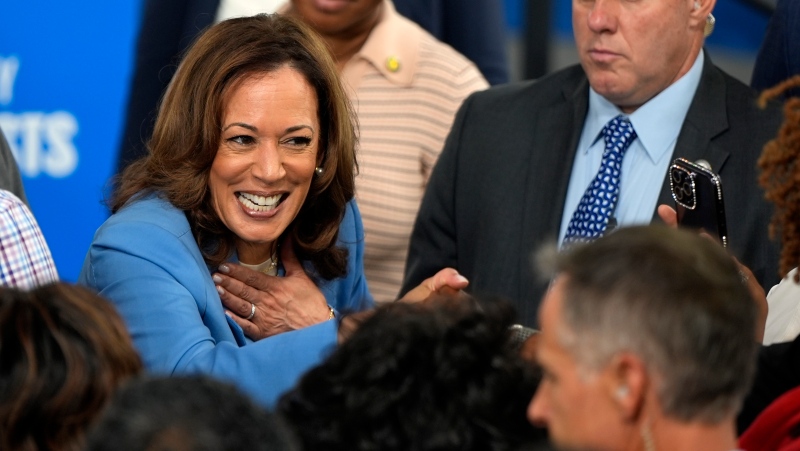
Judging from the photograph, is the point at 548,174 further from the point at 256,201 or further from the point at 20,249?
the point at 20,249

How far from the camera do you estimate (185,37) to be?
3922mm

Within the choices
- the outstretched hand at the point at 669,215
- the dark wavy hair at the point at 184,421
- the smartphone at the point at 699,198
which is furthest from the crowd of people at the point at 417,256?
the outstretched hand at the point at 669,215

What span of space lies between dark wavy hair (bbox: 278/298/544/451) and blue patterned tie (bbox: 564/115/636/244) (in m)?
1.38

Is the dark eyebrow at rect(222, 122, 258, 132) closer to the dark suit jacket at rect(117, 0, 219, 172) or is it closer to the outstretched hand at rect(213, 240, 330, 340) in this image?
the outstretched hand at rect(213, 240, 330, 340)

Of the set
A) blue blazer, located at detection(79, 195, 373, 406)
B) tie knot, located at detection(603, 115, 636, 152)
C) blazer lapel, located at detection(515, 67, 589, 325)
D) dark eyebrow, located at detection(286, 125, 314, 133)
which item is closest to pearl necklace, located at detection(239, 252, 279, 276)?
blue blazer, located at detection(79, 195, 373, 406)

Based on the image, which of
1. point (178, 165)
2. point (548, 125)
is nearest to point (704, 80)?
point (548, 125)

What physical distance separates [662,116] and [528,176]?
376 mm

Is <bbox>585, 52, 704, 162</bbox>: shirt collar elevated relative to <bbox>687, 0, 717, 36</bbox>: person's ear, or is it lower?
lower

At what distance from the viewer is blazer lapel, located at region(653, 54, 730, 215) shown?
9.97 feet

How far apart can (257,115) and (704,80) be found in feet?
3.97


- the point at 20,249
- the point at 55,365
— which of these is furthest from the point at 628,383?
the point at 20,249

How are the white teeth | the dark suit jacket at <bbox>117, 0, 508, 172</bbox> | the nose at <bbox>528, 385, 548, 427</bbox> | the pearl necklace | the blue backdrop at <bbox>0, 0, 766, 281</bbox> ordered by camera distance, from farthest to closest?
the blue backdrop at <bbox>0, 0, 766, 281</bbox> < the dark suit jacket at <bbox>117, 0, 508, 172</bbox> < the pearl necklace < the white teeth < the nose at <bbox>528, 385, 548, 427</bbox>

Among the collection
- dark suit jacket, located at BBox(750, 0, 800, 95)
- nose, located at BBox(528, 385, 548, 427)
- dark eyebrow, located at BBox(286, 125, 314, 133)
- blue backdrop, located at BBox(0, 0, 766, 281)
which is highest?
dark suit jacket, located at BBox(750, 0, 800, 95)

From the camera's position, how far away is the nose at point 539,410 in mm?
1598
